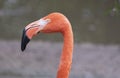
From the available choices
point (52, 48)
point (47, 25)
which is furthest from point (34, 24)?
point (52, 48)

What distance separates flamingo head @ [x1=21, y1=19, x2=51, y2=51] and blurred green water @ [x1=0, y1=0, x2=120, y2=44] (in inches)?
264

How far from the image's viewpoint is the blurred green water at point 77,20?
10703 millimetres

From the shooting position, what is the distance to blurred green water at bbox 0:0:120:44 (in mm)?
10703

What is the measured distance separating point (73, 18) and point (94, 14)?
1.59ft

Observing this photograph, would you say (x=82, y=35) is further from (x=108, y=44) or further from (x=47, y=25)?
(x=47, y=25)

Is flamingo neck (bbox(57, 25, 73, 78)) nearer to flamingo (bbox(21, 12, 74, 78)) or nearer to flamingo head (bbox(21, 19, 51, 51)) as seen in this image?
flamingo (bbox(21, 12, 74, 78))

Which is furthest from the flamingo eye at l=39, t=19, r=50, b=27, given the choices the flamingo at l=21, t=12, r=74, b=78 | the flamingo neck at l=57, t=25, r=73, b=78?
the flamingo neck at l=57, t=25, r=73, b=78

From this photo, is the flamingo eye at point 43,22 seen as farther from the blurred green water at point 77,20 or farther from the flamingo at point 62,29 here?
the blurred green water at point 77,20

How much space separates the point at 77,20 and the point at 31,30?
290 inches

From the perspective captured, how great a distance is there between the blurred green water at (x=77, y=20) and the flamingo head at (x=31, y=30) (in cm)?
672

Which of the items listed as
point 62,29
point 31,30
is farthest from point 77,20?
point 31,30

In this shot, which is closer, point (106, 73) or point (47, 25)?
point (47, 25)

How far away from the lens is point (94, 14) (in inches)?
434

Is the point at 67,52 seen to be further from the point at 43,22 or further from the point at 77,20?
the point at 77,20
